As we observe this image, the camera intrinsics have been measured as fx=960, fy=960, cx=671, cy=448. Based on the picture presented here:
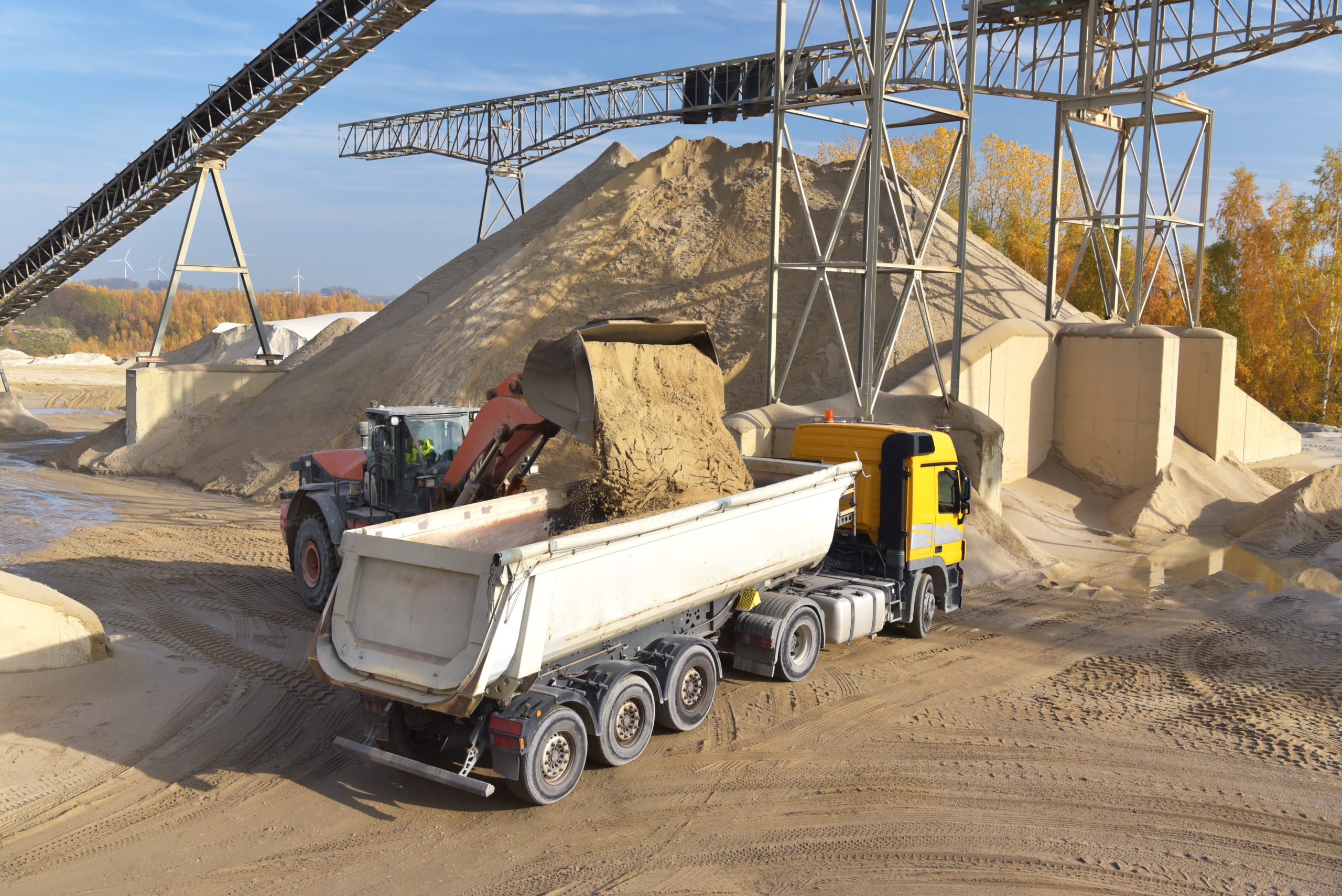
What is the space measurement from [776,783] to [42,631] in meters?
7.08

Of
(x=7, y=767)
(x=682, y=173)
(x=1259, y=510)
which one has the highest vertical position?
(x=682, y=173)

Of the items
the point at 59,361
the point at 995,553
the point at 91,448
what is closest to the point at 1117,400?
the point at 995,553

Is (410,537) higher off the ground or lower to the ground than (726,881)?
higher

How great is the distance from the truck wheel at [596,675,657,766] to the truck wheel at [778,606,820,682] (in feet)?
6.50

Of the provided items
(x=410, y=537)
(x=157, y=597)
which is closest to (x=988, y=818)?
(x=410, y=537)

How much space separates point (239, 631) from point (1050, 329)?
17144mm

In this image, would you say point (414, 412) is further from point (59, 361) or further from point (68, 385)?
point (59, 361)

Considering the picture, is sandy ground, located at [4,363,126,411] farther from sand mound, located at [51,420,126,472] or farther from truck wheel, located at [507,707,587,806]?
truck wheel, located at [507,707,587,806]

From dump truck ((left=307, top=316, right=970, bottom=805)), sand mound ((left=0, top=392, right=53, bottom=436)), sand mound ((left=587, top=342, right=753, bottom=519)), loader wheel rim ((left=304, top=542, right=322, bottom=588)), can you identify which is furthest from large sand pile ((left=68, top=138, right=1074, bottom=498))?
sand mound ((left=0, top=392, right=53, bottom=436))

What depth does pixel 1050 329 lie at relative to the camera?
20.9 metres

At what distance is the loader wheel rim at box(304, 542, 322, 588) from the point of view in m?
12.6

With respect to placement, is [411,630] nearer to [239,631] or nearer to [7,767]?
[7,767]

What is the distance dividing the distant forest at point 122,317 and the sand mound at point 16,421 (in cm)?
6274

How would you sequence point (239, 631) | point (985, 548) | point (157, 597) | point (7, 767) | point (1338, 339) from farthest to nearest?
1. point (1338, 339)
2. point (985, 548)
3. point (157, 597)
4. point (239, 631)
5. point (7, 767)
